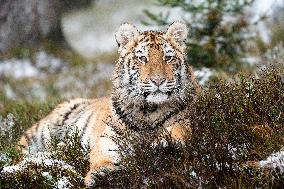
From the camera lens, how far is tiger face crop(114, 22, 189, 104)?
5.36 meters

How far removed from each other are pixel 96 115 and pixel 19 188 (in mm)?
1654

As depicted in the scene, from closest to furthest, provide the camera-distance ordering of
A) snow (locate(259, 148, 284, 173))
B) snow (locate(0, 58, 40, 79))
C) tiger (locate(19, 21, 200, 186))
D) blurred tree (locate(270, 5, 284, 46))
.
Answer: snow (locate(259, 148, 284, 173))
tiger (locate(19, 21, 200, 186))
blurred tree (locate(270, 5, 284, 46))
snow (locate(0, 58, 40, 79))

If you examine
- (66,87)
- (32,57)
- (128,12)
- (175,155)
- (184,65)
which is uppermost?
(128,12)

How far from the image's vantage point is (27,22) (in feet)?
55.9

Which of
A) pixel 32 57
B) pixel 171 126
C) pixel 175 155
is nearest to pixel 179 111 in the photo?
pixel 171 126

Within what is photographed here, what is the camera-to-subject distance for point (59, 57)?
17328 mm

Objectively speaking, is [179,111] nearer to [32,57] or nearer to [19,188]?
[19,188]

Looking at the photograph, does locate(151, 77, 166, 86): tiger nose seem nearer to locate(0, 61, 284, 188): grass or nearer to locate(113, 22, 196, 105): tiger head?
locate(113, 22, 196, 105): tiger head

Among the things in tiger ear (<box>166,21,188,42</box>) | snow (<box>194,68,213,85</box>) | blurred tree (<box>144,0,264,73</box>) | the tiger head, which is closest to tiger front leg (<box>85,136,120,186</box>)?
the tiger head

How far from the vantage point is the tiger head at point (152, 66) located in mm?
5363

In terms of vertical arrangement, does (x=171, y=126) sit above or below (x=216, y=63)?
below

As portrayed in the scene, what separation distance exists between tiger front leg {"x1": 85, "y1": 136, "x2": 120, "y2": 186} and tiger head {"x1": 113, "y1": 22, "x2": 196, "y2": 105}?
1.32 ft

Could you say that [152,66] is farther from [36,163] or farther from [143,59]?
[36,163]

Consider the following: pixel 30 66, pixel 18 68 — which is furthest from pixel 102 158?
pixel 30 66
